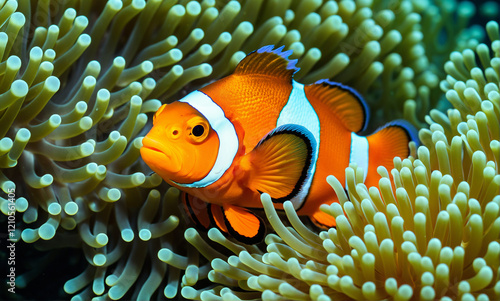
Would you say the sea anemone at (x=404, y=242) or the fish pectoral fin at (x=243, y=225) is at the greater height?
the sea anemone at (x=404, y=242)

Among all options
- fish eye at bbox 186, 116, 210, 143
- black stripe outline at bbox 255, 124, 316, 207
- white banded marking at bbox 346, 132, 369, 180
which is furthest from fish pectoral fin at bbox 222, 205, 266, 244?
white banded marking at bbox 346, 132, 369, 180

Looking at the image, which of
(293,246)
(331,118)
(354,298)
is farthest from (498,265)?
(331,118)

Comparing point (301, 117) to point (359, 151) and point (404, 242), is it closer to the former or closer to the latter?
point (359, 151)

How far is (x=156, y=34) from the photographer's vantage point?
1627 mm

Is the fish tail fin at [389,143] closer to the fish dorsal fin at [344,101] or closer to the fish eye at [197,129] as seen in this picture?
the fish dorsal fin at [344,101]

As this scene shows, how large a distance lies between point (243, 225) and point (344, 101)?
55cm

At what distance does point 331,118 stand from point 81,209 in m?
0.82

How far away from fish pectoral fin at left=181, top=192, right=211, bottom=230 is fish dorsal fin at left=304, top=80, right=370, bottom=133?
1.61ft

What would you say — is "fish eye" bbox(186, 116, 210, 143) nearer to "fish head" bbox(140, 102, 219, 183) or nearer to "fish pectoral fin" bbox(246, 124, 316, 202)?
"fish head" bbox(140, 102, 219, 183)

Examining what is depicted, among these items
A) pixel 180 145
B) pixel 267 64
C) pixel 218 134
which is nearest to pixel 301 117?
pixel 267 64

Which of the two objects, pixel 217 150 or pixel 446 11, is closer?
pixel 217 150

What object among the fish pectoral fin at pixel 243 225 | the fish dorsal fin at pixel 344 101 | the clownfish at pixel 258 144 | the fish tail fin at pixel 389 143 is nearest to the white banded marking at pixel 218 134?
the clownfish at pixel 258 144

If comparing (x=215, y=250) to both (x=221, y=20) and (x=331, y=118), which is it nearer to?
(x=331, y=118)

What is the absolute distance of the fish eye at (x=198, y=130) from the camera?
114 centimetres
